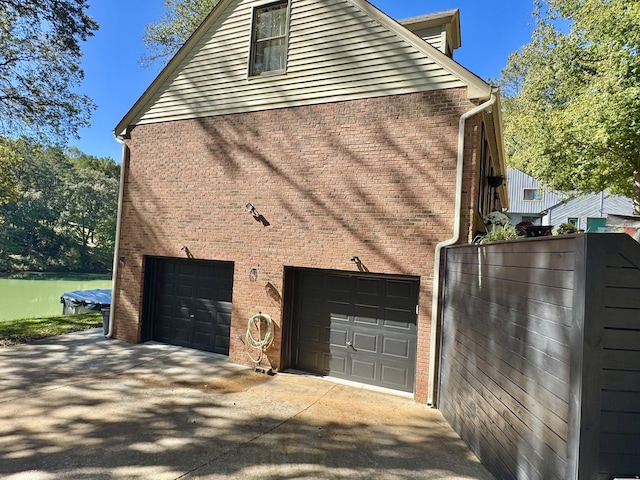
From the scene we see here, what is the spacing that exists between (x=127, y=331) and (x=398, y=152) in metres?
7.36

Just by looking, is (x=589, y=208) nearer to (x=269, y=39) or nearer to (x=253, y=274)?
(x=269, y=39)

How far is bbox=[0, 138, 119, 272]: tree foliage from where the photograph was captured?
118ft

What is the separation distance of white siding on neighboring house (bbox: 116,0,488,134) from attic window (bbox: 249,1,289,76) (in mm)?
152

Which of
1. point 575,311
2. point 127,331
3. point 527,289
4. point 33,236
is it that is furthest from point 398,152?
point 33,236

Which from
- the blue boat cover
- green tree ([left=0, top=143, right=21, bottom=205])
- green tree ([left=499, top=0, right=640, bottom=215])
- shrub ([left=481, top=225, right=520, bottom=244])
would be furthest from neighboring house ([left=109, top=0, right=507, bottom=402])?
green tree ([left=0, top=143, right=21, bottom=205])

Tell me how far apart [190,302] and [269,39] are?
6.00m

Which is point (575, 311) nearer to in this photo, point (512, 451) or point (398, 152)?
point (512, 451)

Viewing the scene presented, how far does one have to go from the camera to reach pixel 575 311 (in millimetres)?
2514

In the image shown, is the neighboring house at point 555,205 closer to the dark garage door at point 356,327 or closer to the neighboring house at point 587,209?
the neighboring house at point 587,209

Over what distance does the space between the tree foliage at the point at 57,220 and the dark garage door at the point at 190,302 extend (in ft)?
112

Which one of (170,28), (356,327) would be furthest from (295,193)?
(170,28)

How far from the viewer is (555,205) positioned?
95.5ft

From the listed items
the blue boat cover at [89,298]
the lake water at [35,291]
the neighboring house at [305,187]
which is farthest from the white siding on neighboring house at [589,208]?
the lake water at [35,291]

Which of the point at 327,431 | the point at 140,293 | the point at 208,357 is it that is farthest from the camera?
the point at 140,293
